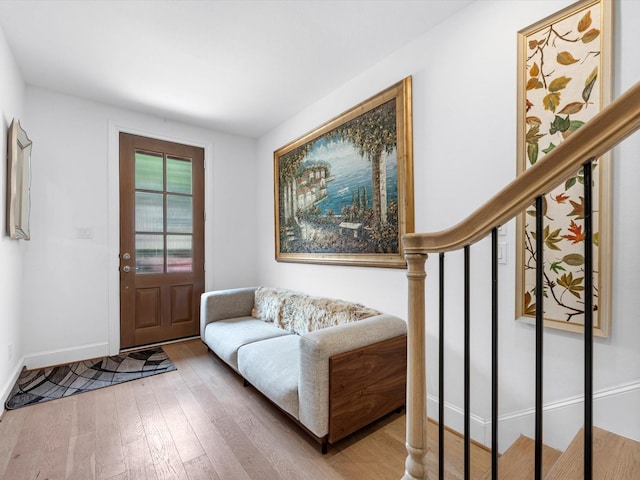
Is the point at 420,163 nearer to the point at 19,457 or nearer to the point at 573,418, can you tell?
the point at 573,418

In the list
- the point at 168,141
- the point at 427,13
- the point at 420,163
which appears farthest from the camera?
the point at 168,141

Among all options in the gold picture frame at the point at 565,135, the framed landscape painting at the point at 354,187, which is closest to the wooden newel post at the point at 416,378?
the gold picture frame at the point at 565,135

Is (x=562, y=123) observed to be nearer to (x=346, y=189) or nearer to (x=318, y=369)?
(x=346, y=189)

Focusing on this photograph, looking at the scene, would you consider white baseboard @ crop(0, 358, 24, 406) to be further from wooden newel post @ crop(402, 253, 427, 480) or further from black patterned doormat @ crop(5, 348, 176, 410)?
wooden newel post @ crop(402, 253, 427, 480)

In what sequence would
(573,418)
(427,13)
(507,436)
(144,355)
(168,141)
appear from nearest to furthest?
1. (573,418)
2. (507,436)
3. (427,13)
4. (144,355)
5. (168,141)

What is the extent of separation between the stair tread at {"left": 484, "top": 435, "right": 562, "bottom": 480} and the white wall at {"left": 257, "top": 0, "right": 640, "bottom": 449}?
0.32ft

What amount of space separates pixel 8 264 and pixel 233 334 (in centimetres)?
167

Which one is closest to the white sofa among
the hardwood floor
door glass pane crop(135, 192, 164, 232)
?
the hardwood floor

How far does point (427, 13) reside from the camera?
190 centimetres

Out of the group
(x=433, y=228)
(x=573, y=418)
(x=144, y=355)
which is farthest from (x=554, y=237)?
(x=144, y=355)

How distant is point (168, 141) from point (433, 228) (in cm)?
304

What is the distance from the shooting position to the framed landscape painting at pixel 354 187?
7.15 ft

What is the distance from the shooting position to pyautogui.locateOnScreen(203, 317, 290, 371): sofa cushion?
2.49 metres

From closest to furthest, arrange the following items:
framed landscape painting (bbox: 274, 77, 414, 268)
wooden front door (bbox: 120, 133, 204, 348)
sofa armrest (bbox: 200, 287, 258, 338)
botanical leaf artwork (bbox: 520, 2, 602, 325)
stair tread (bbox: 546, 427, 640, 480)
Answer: stair tread (bbox: 546, 427, 640, 480) < botanical leaf artwork (bbox: 520, 2, 602, 325) < framed landscape painting (bbox: 274, 77, 414, 268) < sofa armrest (bbox: 200, 287, 258, 338) < wooden front door (bbox: 120, 133, 204, 348)
